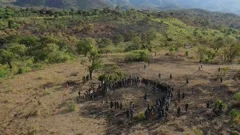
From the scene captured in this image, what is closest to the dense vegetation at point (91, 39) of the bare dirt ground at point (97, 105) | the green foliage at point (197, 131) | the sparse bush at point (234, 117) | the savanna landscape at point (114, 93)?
the savanna landscape at point (114, 93)

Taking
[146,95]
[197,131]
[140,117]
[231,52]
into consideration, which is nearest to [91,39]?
[231,52]

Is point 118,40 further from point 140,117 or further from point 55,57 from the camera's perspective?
point 140,117

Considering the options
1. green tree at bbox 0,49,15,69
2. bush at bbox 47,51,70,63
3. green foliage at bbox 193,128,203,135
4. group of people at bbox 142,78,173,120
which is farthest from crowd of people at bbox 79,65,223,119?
green tree at bbox 0,49,15,69

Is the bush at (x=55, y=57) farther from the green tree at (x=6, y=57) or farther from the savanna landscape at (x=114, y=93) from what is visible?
the green tree at (x=6, y=57)

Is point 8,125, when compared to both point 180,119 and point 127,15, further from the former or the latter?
point 127,15

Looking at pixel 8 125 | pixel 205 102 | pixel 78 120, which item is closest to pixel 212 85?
pixel 205 102

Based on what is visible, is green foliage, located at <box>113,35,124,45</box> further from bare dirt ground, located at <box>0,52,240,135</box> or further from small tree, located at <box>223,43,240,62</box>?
bare dirt ground, located at <box>0,52,240,135</box>

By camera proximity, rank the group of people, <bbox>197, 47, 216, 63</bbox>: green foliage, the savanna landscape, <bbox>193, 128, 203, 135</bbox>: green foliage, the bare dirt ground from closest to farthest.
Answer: <bbox>193, 128, 203, 135</bbox>: green foliage → the bare dirt ground → the savanna landscape → the group of people → <bbox>197, 47, 216, 63</bbox>: green foliage
